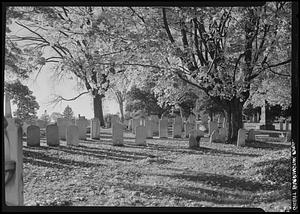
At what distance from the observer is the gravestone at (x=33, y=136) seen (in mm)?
4286

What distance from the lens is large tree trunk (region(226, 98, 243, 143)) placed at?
4.36 metres

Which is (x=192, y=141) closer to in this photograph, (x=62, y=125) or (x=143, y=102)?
(x=143, y=102)

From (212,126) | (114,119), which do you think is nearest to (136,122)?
(114,119)

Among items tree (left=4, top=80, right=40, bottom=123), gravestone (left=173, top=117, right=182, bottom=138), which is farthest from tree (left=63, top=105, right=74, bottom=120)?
gravestone (left=173, top=117, right=182, bottom=138)

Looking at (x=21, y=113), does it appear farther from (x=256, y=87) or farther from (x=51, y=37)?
(x=256, y=87)

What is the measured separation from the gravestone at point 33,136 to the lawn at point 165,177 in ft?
0.29

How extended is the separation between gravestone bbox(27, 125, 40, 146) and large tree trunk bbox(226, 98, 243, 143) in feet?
8.74

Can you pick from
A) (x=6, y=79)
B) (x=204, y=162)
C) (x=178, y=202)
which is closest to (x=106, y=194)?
(x=178, y=202)

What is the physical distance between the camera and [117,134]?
491cm

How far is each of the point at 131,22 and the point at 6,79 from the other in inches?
71.1

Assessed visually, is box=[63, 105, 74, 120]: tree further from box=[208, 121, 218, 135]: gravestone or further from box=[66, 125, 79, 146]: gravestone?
box=[208, 121, 218, 135]: gravestone

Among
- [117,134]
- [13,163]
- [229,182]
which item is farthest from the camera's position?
[117,134]

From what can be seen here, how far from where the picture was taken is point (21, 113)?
13.3 feet

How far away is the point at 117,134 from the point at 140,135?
0.42m
